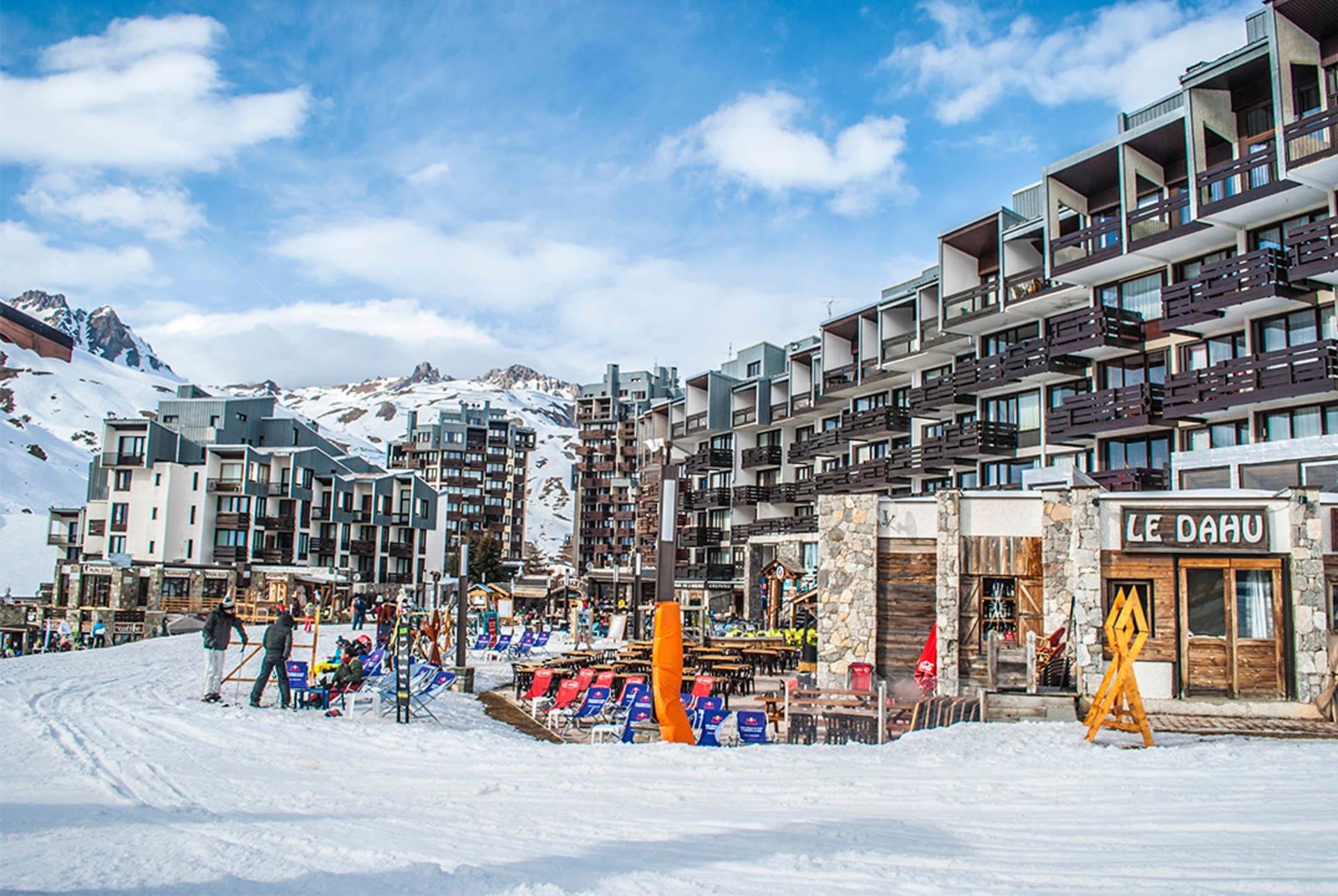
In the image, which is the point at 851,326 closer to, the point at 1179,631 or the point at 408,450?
→ the point at 1179,631

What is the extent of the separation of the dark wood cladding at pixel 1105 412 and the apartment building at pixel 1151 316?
5 centimetres

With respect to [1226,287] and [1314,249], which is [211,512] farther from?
[1314,249]

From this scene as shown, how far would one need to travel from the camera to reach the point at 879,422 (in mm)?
42406

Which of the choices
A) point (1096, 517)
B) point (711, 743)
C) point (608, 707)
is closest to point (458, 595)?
point (608, 707)

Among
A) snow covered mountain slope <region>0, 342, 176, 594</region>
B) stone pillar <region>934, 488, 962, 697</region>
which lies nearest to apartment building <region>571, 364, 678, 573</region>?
snow covered mountain slope <region>0, 342, 176, 594</region>

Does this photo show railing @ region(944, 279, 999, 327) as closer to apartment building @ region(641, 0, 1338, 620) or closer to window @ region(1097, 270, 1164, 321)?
apartment building @ region(641, 0, 1338, 620)

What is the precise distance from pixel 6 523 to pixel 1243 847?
447 feet

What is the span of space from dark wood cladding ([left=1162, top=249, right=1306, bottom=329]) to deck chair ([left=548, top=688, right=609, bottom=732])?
65.5 feet

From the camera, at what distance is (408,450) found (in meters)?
133

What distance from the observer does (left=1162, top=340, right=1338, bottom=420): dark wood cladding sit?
998 inches

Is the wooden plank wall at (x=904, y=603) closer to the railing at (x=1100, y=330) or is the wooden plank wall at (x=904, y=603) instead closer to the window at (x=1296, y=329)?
the window at (x=1296, y=329)

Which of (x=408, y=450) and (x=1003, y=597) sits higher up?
(x=408, y=450)

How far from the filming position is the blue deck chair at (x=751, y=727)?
1506cm

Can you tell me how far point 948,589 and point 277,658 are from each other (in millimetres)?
12548
